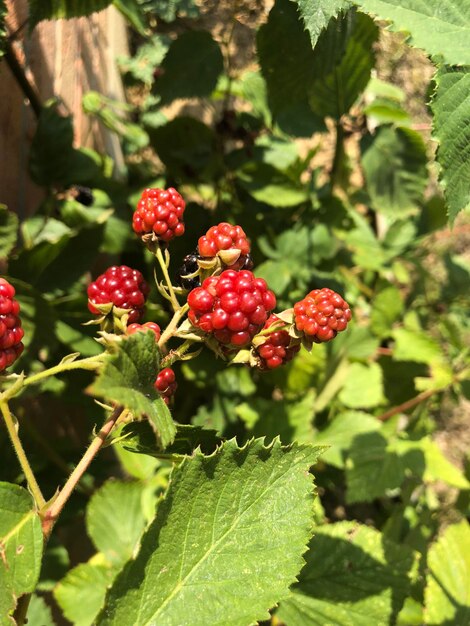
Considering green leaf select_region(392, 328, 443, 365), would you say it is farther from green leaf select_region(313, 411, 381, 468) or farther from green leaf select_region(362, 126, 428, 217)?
green leaf select_region(362, 126, 428, 217)

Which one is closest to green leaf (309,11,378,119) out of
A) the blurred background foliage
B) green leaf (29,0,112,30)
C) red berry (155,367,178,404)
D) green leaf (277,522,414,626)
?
the blurred background foliage

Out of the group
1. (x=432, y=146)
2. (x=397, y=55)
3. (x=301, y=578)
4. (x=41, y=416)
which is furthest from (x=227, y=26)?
(x=301, y=578)

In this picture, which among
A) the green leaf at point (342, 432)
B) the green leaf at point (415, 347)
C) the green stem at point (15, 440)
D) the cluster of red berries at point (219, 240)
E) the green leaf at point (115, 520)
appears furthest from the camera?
the green leaf at point (415, 347)

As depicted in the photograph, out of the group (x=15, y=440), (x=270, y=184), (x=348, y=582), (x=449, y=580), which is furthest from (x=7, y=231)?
(x=449, y=580)

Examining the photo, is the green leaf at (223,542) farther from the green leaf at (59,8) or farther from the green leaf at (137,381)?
the green leaf at (59,8)

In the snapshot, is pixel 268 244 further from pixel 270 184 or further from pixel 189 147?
pixel 189 147

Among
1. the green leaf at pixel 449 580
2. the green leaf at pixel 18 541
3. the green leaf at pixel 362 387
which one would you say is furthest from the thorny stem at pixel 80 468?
the green leaf at pixel 362 387
